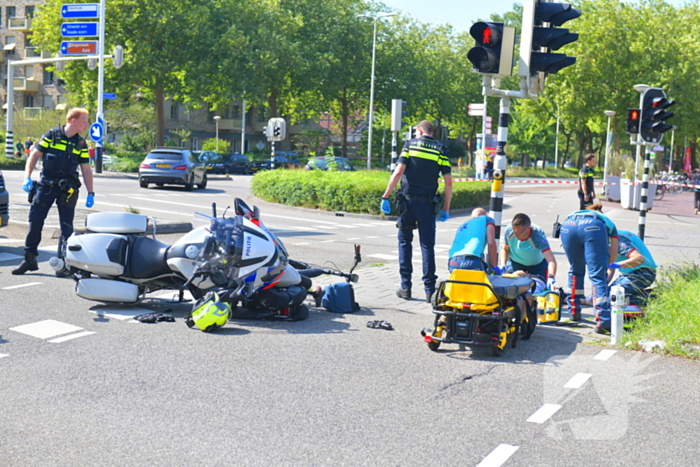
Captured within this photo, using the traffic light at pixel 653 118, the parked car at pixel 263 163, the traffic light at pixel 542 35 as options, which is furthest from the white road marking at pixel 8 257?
the parked car at pixel 263 163

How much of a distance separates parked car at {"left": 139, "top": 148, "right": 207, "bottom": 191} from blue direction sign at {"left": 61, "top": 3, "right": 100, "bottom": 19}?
807cm

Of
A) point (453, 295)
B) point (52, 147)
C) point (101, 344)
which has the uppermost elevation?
point (52, 147)

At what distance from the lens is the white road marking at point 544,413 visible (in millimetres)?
4804

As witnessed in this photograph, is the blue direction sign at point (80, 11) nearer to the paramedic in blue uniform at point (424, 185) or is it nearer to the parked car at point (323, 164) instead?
the parked car at point (323, 164)

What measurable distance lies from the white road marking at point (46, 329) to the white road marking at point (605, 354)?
4204 millimetres

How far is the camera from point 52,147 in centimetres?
920

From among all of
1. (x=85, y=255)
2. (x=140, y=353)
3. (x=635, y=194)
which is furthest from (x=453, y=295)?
(x=635, y=194)

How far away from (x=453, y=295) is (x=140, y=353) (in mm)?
2425

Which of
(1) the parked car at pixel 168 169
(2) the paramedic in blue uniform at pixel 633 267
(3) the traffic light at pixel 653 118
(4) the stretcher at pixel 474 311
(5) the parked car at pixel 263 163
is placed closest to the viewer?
(4) the stretcher at pixel 474 311

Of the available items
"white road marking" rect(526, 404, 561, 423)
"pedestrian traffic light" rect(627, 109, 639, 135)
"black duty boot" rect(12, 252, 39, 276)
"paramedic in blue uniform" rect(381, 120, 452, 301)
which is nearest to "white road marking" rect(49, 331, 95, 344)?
"black duty boot" rect(12, 252, 39, 276)

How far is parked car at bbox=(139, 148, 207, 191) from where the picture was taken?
90.3 ft

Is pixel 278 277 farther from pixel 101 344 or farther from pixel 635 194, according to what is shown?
pixel 635 194

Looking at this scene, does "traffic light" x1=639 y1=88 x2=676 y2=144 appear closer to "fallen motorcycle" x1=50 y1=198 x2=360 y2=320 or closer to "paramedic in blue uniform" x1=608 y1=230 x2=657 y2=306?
"paramedic in blue uniform" x1=608 y1=230 x2=657 y2=306

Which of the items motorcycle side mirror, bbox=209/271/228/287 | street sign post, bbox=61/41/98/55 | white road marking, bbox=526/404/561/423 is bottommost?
white road marking, bbox=526/404/561/423
